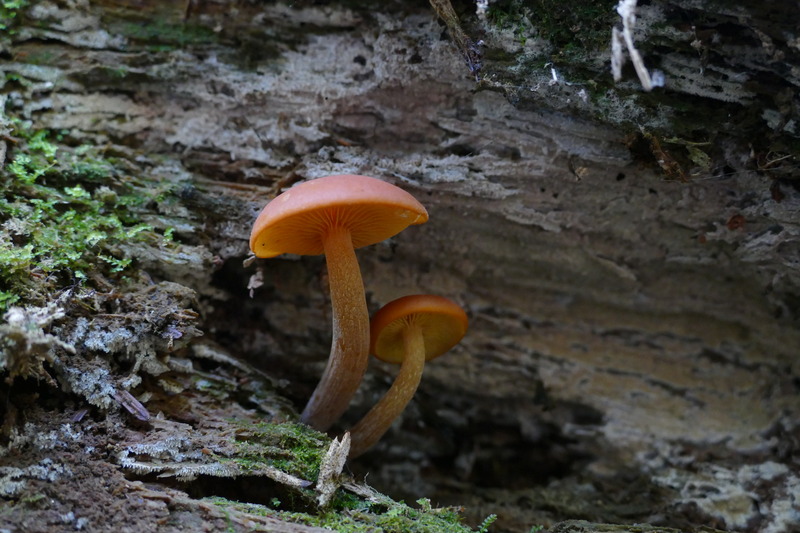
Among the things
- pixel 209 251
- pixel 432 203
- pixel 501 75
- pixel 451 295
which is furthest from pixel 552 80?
pixel 209 251

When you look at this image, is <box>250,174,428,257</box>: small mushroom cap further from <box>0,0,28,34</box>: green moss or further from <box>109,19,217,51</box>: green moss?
<box>0,0,28,34</box>: green moss

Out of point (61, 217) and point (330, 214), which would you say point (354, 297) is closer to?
point (330, 214)

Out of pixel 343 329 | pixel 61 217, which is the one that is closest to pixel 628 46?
pixel 343 329

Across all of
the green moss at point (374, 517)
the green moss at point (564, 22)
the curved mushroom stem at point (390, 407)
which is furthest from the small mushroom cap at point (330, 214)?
the green moss at point (374, 517)

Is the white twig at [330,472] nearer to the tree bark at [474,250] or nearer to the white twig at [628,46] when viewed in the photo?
the tree bark at [474,250]

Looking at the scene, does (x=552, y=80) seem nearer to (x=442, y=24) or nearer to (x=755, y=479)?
(x=442, y=24)

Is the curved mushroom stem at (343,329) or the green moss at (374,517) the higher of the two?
the curved mushroom stem at (343,329)
